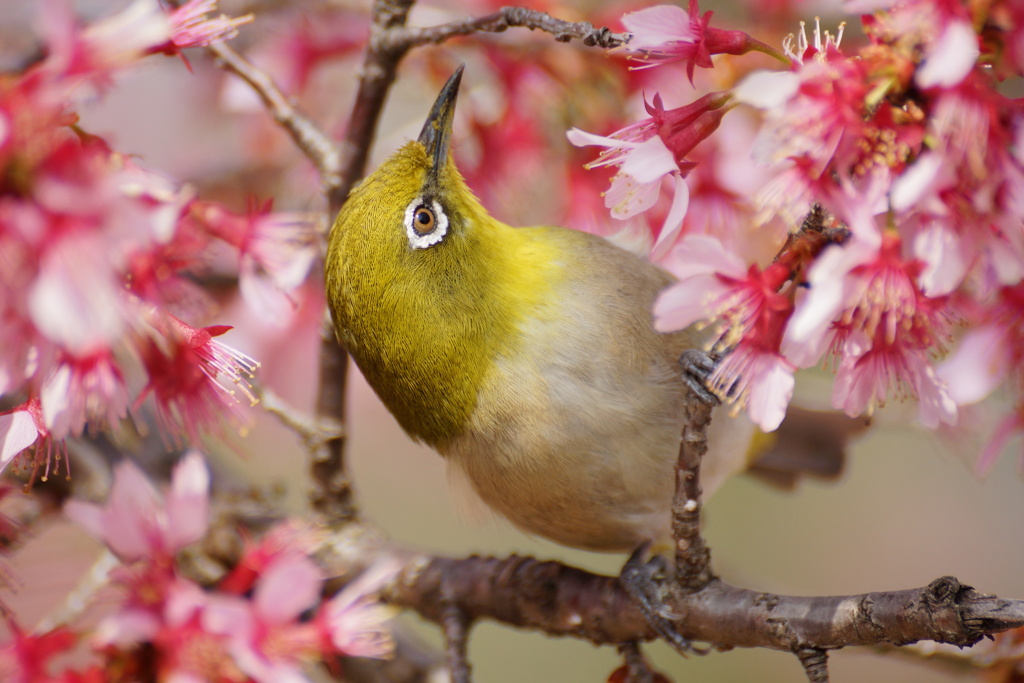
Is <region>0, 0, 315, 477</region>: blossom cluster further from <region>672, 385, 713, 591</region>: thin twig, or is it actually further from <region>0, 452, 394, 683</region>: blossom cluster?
<region>672, 385, 713, 591</region>: thin twig

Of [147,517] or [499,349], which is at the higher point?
[147,517]

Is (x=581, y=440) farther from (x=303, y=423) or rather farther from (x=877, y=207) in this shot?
(x=877, y=207)

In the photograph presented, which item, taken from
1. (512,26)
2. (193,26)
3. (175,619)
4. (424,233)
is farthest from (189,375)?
(512,26)

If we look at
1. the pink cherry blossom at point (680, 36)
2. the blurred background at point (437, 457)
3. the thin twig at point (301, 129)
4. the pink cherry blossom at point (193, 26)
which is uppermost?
the pink cherry blossom at point (193, 26)

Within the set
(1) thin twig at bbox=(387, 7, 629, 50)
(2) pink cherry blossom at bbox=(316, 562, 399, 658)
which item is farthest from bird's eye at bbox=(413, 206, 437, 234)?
(2) pink cherry blossom at bbox=(316, 562, 399, 658)

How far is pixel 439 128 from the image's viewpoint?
6.37 feet

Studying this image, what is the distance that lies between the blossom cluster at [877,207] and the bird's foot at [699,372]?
182 mm

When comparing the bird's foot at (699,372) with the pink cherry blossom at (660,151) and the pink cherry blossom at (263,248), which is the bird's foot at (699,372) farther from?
the pink cherry blossom at (263,248)

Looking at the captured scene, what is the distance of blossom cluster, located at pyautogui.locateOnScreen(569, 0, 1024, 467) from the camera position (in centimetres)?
103

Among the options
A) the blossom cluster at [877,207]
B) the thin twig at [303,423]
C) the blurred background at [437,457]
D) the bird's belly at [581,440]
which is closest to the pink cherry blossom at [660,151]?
→ the blossom cluster at [877,207]

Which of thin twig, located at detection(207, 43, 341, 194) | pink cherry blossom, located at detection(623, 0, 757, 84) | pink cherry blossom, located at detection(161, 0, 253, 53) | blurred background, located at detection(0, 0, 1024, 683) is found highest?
pink cherry blossom, located at detection(161, 0, 253, 53)

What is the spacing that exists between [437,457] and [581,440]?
2343 millimetres

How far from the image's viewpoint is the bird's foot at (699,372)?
152 centimetres

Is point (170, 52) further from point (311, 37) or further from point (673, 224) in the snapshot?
point (311, 37)
